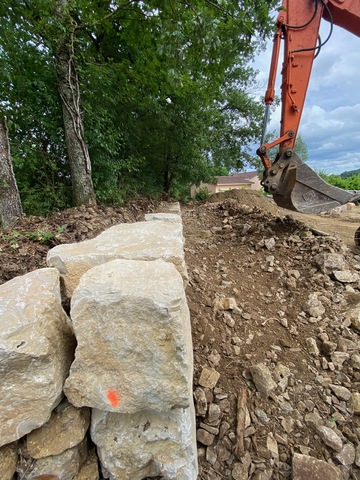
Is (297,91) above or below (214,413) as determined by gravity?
above

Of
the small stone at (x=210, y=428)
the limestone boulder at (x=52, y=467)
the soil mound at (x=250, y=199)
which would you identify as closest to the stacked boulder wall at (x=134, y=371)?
the limestone boulder at (x=52, y=467)

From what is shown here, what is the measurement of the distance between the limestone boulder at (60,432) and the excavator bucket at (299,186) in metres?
2.93

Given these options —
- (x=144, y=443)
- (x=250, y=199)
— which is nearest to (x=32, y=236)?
(x=144, y=443)

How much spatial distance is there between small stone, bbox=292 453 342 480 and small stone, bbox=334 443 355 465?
7 centimetres

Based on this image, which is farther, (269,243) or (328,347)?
(269,243)

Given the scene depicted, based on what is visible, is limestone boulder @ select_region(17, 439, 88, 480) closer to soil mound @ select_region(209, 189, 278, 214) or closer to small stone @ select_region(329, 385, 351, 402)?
small stone @ select_region(329, 385, 351, 402)

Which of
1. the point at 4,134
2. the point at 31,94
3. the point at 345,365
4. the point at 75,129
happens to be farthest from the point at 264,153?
the point at 31,94

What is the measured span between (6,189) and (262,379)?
2913 mm

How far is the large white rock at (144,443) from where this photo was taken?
2.91 feet

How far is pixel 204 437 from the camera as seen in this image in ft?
3.53

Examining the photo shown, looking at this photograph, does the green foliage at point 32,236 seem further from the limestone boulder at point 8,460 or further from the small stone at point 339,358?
the small stone at point 339,358

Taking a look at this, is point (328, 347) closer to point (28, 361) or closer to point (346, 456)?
point (346, 456)

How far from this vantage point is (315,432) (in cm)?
110

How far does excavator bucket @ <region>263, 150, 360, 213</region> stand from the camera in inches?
115
